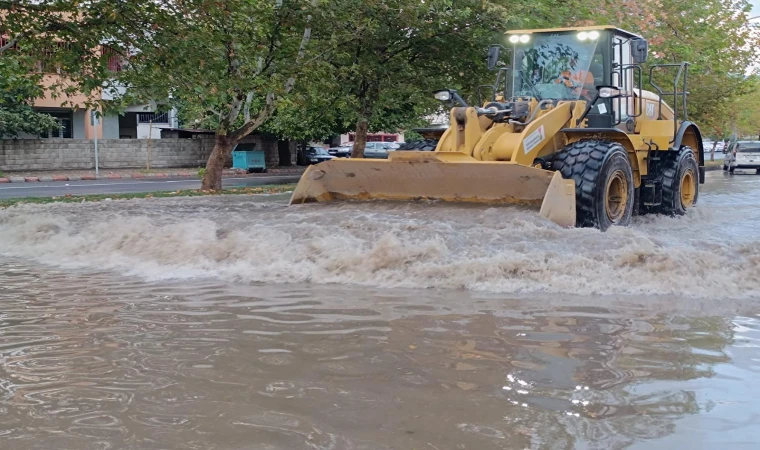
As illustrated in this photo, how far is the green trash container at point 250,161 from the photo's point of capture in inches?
1444

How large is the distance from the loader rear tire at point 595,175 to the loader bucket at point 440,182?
38 cm

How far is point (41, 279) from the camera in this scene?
848 cm

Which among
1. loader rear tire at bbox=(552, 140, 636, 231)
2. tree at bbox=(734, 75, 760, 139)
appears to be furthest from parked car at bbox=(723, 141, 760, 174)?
loader rear tire at bbox=(552, 140, 636, 231)

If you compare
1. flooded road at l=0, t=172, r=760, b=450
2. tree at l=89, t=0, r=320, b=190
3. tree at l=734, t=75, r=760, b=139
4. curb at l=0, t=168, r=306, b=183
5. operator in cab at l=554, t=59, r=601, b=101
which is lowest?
flooded road at l=0, t=172, r=760, b=450

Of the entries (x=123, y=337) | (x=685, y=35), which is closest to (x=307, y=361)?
(x=123, y=337)

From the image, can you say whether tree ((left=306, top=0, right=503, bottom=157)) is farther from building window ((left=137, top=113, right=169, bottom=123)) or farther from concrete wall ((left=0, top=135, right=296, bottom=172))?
building window ((left=137, top=113, right=169, bottom=123))

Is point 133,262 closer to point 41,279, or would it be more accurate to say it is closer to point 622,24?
point 41,279

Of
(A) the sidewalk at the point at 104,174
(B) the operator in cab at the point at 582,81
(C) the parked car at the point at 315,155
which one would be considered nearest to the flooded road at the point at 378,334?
(B) the operator in cab at the point at 582,81

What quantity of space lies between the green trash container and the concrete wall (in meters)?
2.20

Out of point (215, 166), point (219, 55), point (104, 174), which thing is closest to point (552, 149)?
point (219, 55)

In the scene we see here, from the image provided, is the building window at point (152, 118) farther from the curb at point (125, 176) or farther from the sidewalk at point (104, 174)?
the curb at point (125, 176)

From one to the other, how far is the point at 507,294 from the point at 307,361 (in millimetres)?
2743

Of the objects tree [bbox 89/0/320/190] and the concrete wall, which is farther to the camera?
the concrete wall

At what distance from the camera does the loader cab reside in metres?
12.2
